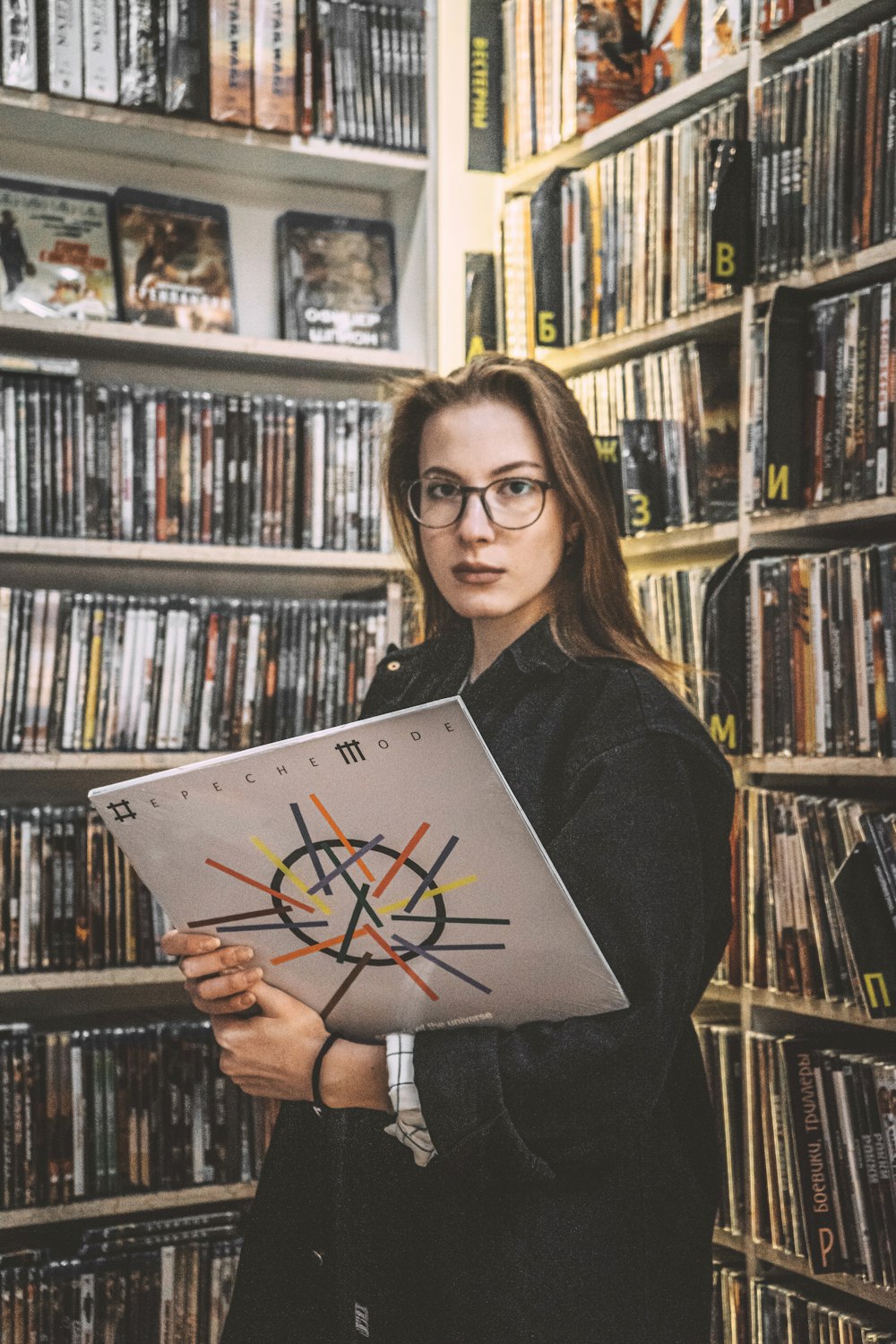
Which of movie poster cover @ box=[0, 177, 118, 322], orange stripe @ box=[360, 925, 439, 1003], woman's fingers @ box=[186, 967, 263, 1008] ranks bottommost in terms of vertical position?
woman's fingers @ box=[186, 967, 263, 1008]

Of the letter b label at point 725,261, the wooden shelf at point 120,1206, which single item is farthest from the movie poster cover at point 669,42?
the wooden shelf at point 120,1206

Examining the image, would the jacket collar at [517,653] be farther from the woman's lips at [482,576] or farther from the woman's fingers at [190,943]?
the woman's fingers at [190,943]

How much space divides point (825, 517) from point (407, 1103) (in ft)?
3.57

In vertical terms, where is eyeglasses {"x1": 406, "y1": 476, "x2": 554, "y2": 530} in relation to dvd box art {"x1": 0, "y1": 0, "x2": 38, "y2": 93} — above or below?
below

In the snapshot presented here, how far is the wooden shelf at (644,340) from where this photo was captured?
Result: 1914 mm

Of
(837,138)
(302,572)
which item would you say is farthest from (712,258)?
(302,572)

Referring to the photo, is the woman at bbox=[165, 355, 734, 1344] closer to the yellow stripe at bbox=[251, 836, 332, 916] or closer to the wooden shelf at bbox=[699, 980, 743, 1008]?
the yellow stripe at bbox=[251, 836, 332, 916]

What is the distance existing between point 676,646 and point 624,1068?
46.4 inches

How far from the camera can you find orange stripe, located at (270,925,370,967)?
902 millimetres

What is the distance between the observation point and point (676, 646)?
2010 millimetres

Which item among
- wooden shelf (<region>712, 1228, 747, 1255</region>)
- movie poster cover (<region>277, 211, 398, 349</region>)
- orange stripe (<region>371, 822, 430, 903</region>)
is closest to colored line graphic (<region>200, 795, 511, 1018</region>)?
orange stripe (<region>371, 822, 430, 903</region>)

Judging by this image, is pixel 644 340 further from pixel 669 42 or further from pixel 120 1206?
pixel 120 1206

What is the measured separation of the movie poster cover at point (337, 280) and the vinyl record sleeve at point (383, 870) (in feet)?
5.11

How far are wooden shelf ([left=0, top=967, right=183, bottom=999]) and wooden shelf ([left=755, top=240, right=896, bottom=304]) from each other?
1362 mm
